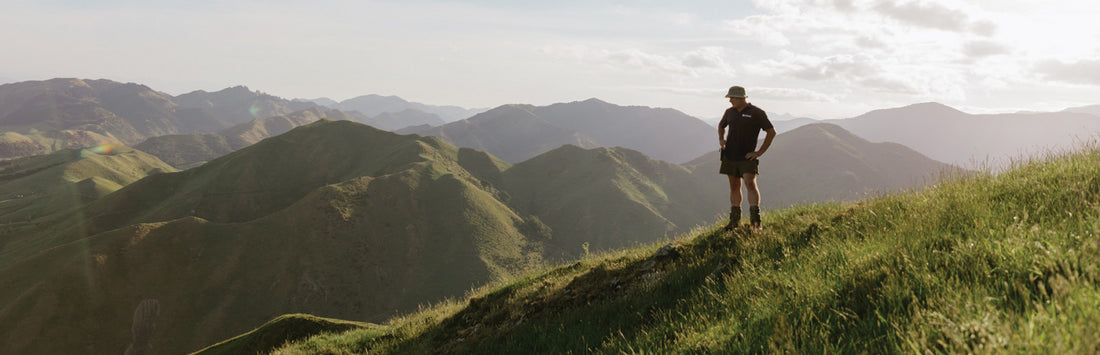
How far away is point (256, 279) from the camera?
79375 mm

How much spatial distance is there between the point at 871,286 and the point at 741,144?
4919mm

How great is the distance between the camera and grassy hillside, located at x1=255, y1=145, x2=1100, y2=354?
242cm

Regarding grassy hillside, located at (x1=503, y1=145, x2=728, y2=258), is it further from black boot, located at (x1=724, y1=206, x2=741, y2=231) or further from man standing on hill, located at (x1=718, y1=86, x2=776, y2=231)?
man standing on hill, located at (x1=718, y1=86, x2=776, y2=231)

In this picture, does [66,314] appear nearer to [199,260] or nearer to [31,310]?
[31,310]

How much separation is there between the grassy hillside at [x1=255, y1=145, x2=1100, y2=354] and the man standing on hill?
74 centimetres

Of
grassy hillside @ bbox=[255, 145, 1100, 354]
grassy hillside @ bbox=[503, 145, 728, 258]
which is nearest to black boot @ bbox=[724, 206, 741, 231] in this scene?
grassy hillside @ bbox=[255, 145, 1100, 354]

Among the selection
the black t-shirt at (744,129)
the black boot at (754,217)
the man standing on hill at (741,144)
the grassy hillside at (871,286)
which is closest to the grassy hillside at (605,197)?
the man standing on hill at (741,144)

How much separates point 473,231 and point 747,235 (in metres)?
101

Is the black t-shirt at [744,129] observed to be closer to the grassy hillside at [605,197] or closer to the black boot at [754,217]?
the black boot at [754,217]

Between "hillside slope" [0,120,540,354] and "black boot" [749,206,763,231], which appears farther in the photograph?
"hillside slope" [0,120,540,354]

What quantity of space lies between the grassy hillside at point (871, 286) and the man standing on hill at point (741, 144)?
0.74m

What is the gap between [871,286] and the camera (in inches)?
137

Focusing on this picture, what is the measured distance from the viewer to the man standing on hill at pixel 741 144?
25.8ft

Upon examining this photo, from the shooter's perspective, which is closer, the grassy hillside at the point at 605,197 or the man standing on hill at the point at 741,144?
the man standing on hill at the point at 741,144
